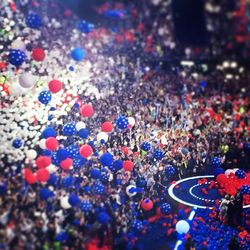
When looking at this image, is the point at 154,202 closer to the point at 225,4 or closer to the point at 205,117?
the point at 205,117

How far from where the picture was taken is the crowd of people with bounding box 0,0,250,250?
8.30 m

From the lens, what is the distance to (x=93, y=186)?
9.32m

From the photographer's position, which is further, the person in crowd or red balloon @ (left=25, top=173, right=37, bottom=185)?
the person in crowd

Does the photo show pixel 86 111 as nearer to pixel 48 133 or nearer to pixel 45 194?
pixel 48 133

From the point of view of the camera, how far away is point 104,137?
11.3 meters

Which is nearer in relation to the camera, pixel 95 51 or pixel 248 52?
pixel 95 51

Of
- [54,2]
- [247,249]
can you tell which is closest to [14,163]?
[247,249]

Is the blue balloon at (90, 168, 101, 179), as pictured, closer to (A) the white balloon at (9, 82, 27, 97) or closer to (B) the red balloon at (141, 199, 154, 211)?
(B) the red balloon at (141, 199, 154, 211)

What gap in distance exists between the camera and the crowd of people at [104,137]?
830 cm

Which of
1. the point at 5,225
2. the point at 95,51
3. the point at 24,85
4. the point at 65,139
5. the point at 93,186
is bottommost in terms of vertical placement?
the point at 5,225

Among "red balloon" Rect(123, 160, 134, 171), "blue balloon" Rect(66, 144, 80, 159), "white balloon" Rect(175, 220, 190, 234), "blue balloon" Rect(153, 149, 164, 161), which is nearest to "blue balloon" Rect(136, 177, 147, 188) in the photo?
"red balloon" Rect(123, 160, 134, 171)

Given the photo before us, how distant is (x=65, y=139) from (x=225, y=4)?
22.3 m

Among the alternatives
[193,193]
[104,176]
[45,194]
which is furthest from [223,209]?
[45,194]

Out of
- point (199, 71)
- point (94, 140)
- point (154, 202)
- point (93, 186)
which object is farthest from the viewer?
point (199, 71)
